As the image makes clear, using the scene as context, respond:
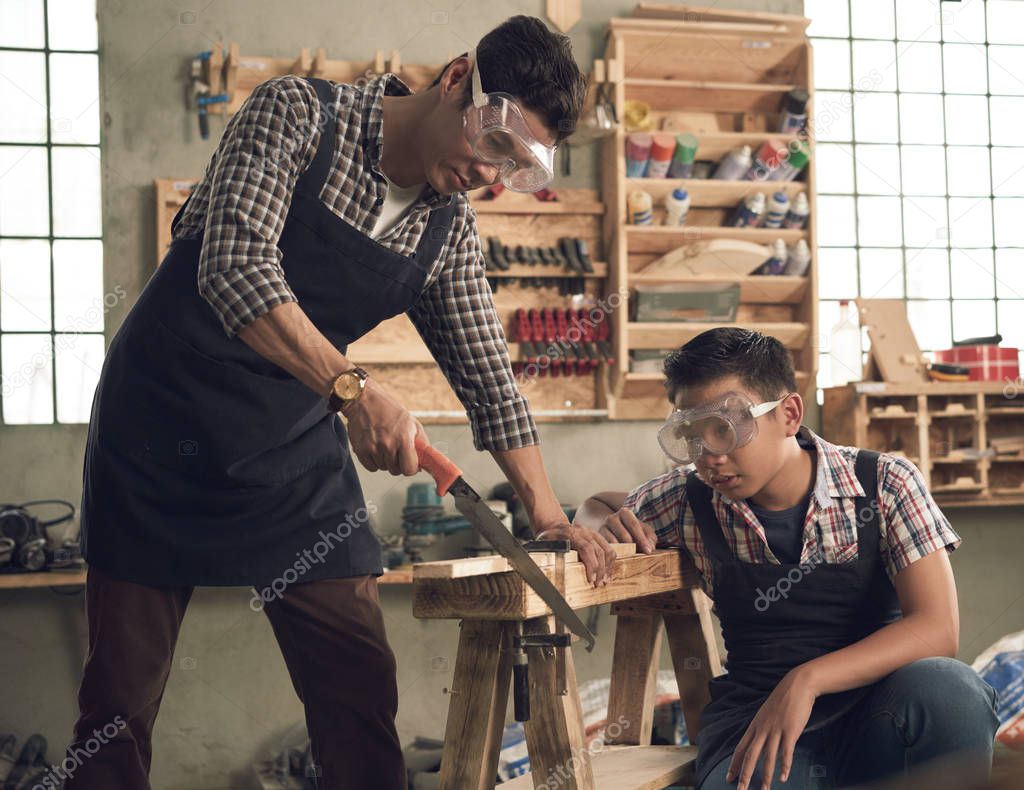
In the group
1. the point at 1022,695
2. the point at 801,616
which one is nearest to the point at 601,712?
the point at 1022,695

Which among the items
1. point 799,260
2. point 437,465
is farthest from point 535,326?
point 437,465

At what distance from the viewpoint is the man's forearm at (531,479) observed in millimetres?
2189

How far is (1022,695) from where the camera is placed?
4.27 metres

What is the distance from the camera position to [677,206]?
5.05 metres

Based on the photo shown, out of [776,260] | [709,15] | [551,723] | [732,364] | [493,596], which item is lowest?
[551,723]

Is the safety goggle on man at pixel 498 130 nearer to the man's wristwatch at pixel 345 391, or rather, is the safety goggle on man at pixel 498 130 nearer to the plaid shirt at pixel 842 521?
the man's wristwatch at pixel 345 391

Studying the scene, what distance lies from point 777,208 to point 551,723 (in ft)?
12.5

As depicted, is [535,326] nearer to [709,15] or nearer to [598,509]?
[709,15]

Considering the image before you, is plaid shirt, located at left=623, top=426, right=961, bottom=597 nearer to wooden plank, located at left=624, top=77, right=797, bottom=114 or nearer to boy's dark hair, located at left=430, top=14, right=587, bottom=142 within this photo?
boy's dark hair, located at left=430, top=14, right=587, bottom=142

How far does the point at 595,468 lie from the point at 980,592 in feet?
7.00

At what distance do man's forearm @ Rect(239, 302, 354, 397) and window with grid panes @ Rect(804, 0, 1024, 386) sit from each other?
15.0ft

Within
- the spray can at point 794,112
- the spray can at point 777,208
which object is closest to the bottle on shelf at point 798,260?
the spray can at point 777,208

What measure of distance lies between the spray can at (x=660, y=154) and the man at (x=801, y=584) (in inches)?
110

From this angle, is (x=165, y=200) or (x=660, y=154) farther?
(x=660, y=154)
